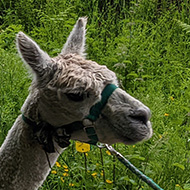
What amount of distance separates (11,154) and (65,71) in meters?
0.60

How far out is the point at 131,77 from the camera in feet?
18.3

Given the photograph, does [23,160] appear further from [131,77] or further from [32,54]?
[131,77]

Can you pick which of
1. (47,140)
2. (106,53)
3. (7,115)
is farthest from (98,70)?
(106,53)

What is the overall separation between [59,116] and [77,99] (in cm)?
16

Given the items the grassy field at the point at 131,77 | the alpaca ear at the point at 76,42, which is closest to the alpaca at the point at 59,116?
the alpaca ear at the point at 76,42

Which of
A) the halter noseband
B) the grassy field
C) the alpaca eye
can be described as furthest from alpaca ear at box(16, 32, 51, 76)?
the grassy field

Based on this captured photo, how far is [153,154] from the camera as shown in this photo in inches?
146

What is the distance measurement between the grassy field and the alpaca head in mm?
694

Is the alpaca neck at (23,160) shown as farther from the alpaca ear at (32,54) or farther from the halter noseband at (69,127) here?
the alpaca ear at (32,54)

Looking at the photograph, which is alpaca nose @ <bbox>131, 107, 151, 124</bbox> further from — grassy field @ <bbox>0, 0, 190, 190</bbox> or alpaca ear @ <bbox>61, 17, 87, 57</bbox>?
grassy field @ <bbox>0, 0, 190, 190</bbox>

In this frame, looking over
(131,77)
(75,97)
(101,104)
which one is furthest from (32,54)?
(131,77)

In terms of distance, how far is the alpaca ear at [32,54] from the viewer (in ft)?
7.79

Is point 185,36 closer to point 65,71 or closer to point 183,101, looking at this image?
point 183,101

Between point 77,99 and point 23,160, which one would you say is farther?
point 23,160
